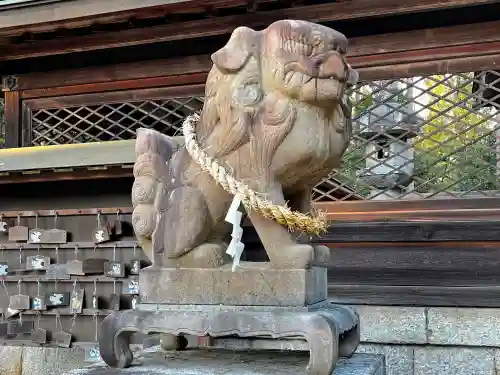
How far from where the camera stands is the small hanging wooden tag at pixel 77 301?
473 centimetres

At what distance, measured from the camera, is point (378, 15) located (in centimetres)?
402

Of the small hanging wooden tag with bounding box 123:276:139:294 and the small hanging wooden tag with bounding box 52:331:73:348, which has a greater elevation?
the small hanging wooden tag with bounding box 123:276:139:294

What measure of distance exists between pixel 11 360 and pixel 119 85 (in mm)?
2573

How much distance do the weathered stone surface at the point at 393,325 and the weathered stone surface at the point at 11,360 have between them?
9.59ft

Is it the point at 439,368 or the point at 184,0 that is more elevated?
the point at 184,0

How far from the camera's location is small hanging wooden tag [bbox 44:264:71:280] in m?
4.81

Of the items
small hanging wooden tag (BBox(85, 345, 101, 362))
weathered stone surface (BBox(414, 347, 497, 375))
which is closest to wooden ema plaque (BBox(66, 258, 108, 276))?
small hanging wooden tag (BBox(85, 345, 101, 362))

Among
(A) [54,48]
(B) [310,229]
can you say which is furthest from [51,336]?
(B) [310,229]

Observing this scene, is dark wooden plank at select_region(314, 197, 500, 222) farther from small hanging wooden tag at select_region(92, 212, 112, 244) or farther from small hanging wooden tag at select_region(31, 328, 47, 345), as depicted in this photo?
small hanging wooden tag at select_region(31, 328, 47, 345)

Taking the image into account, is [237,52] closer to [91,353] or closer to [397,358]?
[397,358]

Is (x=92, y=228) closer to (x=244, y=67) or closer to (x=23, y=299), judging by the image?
(x=23, y=299)

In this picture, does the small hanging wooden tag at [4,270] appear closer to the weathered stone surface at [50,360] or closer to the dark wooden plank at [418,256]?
the weathered stone surface at [50,360]

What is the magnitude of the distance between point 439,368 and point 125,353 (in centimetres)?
245

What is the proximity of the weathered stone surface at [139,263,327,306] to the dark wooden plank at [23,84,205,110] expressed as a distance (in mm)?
2663
